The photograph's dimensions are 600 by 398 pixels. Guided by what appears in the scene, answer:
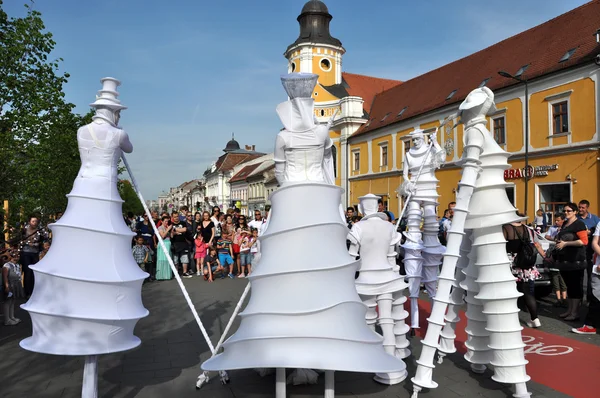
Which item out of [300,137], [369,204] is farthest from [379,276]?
[300,137]

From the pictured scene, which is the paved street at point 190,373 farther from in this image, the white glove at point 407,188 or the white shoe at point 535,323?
the white glove at point 407,188

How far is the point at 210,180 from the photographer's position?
10750cm

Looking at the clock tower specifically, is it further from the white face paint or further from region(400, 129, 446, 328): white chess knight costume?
region(400, 129, 446, 328): white chess knight costume

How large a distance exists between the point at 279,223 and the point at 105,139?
5.71ft

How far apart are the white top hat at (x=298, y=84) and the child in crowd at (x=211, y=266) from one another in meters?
9.10

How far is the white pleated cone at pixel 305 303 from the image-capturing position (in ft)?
11.5

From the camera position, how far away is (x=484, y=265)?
14.6 feet

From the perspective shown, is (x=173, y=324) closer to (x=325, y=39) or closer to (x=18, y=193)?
(x=18, y=193)

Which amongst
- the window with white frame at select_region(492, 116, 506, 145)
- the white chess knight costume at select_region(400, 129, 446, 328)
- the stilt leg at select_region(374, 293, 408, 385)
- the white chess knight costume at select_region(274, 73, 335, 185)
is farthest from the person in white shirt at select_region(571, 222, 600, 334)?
the window with white frame at select_region(492, 116, 506, 145)

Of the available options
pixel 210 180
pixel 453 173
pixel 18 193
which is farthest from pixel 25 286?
pixel 210 180

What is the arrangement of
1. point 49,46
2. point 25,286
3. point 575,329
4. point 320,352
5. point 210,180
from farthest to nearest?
point 210,180, point 49,46, point 25,286, point 575,329, point 320,352

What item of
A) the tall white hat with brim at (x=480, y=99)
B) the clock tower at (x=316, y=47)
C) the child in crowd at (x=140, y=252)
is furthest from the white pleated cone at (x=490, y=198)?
the clock tower at (x=316, y=47)

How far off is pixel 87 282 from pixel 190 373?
6.48ft

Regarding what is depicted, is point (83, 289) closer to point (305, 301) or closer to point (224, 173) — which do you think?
point (305, 301)
